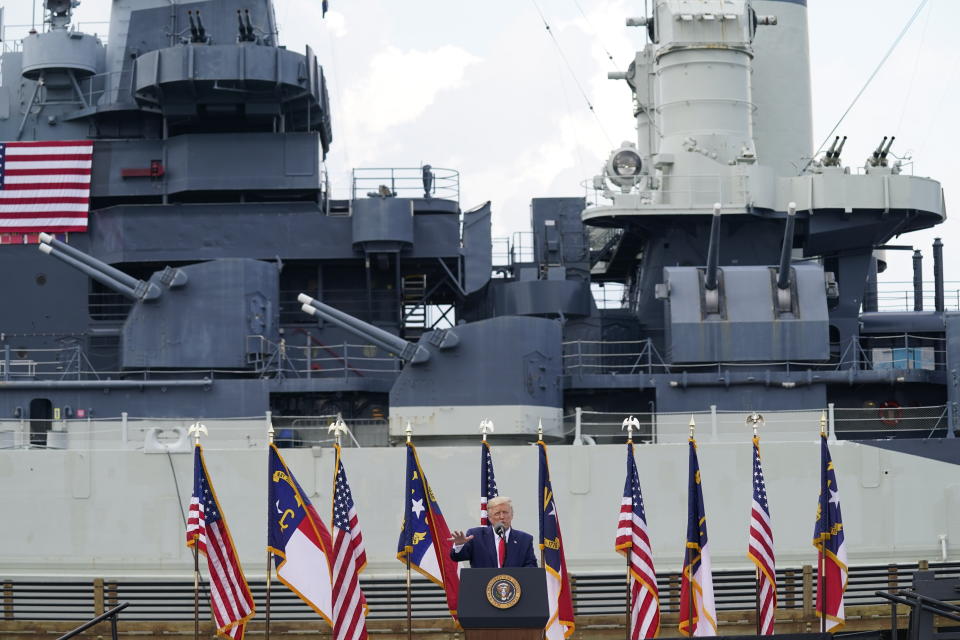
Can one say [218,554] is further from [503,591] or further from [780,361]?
[780,361]

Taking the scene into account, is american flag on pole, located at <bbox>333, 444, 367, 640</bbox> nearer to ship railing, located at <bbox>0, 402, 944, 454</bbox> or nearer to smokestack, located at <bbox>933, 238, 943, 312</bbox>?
ship railing, located at <bbox>0, 402, 944, 454</bbox>

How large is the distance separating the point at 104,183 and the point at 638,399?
873 centimetres

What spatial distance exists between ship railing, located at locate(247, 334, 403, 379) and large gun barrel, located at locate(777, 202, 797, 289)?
5281mm

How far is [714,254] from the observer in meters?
20.1

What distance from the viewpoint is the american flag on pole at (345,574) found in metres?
15.1

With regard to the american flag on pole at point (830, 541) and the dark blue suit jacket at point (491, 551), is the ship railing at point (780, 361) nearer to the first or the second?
the american flag on pole at point (830, 541)

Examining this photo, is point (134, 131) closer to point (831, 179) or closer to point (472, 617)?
point (831, 179)

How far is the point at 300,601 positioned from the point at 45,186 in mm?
8538

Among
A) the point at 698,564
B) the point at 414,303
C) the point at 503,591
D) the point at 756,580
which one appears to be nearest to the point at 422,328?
the point at 414,303

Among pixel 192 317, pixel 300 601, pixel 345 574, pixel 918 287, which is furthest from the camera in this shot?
pixel 918 287

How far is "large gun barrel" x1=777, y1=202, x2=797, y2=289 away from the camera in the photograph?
19719 mm

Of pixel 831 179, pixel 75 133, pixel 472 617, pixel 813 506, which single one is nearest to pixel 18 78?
pixel 75 133

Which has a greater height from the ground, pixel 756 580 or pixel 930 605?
pixel 930 605

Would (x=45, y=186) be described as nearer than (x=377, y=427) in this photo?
No
